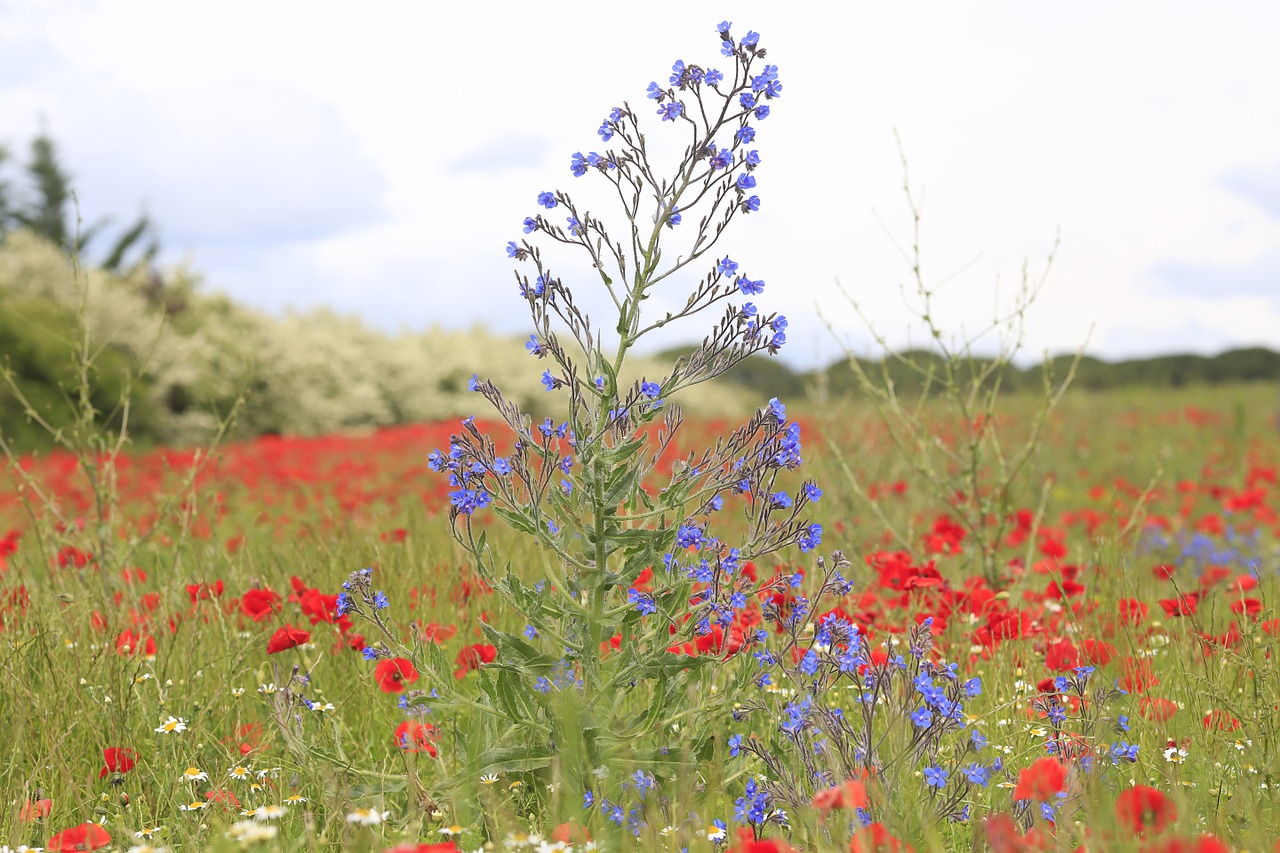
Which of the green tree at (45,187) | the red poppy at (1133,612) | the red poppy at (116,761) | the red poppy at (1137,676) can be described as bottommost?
the red poppy at (1137,676)

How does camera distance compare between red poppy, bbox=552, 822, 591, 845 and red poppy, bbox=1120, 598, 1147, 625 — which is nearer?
red poppy, bbox=552, 822, 591, 845

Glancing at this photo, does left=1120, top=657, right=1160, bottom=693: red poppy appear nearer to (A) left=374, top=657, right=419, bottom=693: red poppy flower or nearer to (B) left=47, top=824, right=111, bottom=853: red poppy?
(A) left=374, top=657, right=419, bottom=693: red poppy flower

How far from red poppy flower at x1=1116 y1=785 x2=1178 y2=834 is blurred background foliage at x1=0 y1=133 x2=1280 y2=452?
354 inches

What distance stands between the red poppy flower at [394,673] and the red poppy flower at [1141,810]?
1.79m

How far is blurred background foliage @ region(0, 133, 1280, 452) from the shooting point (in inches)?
586

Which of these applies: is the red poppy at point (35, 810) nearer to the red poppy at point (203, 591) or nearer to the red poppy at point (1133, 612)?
the red poppy at point (203, 591)

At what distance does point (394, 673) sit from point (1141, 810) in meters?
2.02

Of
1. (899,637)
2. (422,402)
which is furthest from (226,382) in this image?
(899,637)

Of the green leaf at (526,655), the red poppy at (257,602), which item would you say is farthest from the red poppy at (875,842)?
the red poppy at (257,602)

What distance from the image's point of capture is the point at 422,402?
22.0m

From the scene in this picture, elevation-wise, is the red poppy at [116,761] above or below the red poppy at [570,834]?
below

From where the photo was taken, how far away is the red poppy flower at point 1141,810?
1.58m

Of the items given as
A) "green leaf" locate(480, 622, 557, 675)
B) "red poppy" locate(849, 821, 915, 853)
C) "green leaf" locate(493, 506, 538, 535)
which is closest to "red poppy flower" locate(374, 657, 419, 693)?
"green leaf" locate(480, 622, 557, 675)

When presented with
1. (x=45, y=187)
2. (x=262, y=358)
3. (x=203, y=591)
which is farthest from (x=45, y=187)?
(x=203, y=591)
